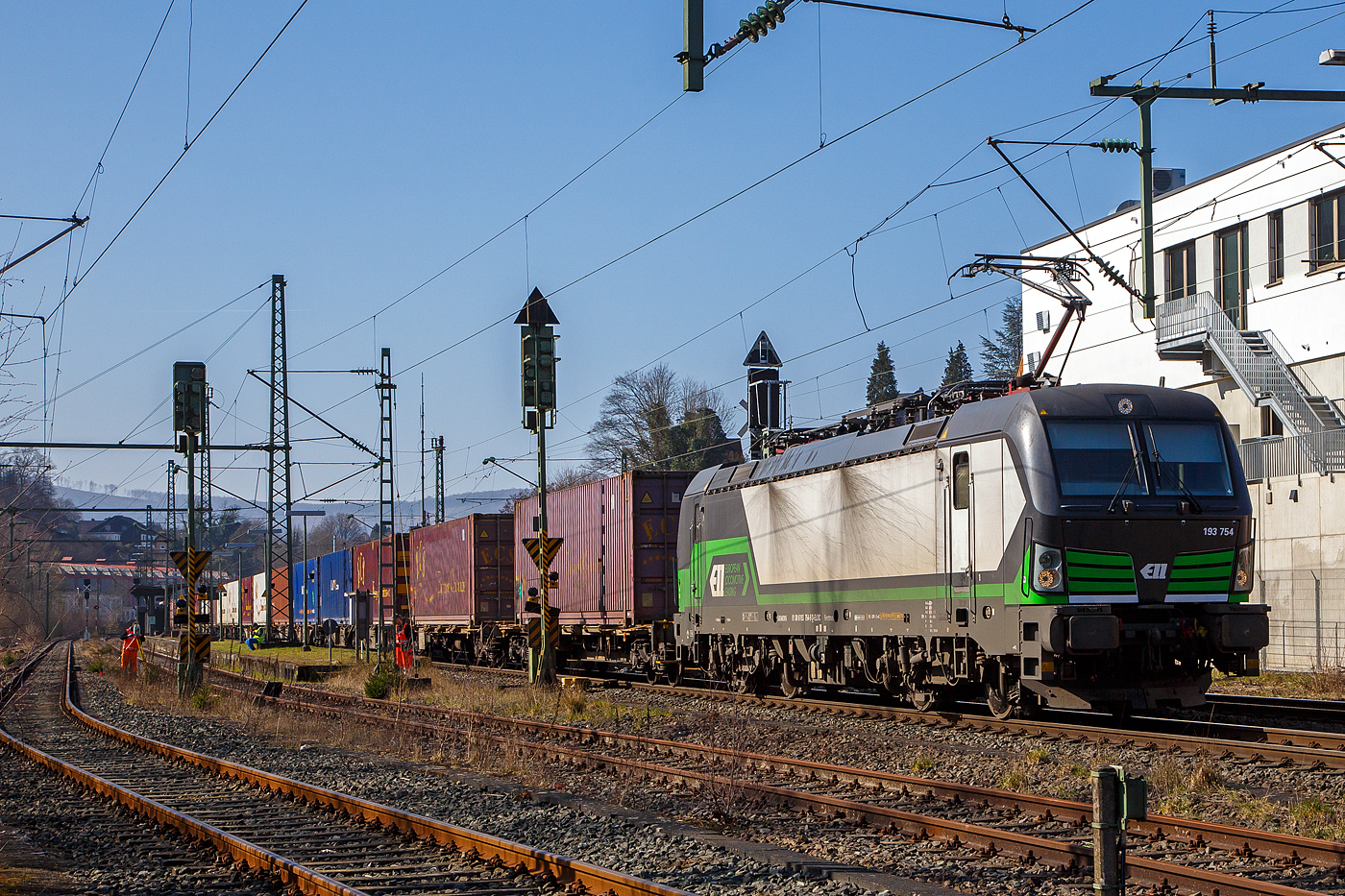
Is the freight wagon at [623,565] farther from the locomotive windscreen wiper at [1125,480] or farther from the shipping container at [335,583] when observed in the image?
the shipping container at [335,583]

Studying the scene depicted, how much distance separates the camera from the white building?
2722 centimetres

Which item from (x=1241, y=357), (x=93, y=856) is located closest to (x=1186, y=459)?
(x=93, y=856)

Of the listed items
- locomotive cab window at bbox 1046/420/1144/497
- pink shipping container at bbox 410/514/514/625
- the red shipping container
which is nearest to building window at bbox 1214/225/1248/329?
pink shipping container at bbox 410/514/514/625

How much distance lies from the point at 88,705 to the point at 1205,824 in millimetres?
23715

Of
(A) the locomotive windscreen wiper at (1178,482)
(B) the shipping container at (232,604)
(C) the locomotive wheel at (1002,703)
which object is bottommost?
(B) the shipping container at (232,604)

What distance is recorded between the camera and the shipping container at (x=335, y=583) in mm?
49719

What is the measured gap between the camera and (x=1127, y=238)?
116ft

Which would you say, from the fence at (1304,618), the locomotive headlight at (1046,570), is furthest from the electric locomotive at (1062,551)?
the fence at (1304,618)

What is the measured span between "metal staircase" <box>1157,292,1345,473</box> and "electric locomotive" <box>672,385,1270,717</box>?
15.4 metres

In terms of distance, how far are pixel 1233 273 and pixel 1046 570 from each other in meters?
22.8

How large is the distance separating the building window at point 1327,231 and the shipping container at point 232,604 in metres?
56.9

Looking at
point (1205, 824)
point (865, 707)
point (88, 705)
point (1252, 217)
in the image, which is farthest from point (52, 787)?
point (1252, 217)

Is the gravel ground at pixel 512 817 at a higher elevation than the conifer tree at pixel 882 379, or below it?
below

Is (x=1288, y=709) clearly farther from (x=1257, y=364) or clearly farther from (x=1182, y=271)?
(x=1182, y=271)
